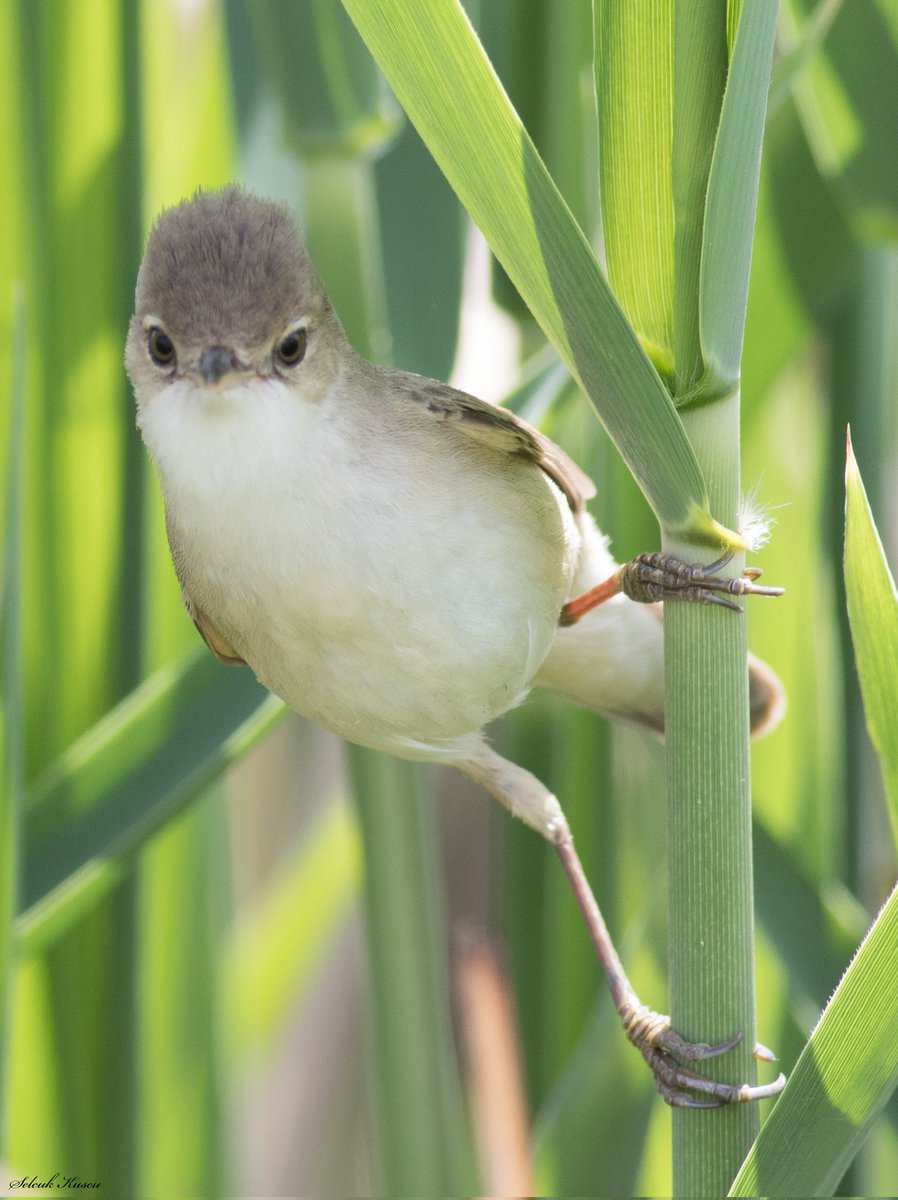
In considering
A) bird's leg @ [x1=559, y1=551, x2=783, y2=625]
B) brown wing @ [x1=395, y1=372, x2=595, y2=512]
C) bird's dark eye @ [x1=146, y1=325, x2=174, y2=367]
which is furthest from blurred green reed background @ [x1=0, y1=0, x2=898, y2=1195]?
bird's leg @ [x1=559, y1=551, x2=783, y2=625]

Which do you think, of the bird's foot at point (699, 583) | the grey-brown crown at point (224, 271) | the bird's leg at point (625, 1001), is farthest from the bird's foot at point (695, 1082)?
the grey-brown crown at point (224, 271)

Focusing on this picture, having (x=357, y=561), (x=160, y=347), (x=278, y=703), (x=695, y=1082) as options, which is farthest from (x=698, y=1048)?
A: (x=160, y=347)

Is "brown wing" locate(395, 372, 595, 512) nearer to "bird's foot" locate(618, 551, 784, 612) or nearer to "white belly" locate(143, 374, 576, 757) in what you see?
"white belly" locate(143, 374, 576, 757)

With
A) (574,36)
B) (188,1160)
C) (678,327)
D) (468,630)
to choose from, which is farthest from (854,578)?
(188,1160)

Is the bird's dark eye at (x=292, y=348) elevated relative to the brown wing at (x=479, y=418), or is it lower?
elevated

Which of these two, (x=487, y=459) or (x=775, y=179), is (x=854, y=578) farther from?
(x=775, y=179)

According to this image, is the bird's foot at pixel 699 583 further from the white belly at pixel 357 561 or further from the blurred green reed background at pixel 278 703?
the blurred green reed background at pixel 278 703

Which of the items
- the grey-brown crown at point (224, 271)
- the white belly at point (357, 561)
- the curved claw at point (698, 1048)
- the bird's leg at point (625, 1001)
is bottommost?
the bird's leg at point (625, 1001)
